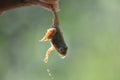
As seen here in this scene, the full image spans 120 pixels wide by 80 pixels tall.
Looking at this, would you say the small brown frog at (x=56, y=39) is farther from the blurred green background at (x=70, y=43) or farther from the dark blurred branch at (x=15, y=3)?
the blurred green background at (x=70, y=43)

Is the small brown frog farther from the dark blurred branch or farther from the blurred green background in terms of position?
the blurred green background

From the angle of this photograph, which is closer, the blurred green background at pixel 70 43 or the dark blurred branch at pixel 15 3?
the dark blurred branch at pixel 15 3

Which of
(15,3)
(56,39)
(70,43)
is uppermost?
(15,3)

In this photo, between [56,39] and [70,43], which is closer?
[56,39]

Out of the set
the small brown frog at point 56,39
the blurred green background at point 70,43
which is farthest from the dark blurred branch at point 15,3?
the blurred green background at point 70,43

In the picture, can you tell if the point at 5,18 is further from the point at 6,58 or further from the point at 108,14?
the point at 108,14

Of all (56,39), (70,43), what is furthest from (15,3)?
(70,43)

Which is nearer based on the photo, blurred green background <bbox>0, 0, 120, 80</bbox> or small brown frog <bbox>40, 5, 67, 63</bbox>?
small brown frog <bbox>40, 5, 67, 63</bbox>

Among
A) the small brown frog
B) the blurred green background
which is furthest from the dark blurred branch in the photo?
the blurred green background

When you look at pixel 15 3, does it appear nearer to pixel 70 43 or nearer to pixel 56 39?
pixel 56 39
